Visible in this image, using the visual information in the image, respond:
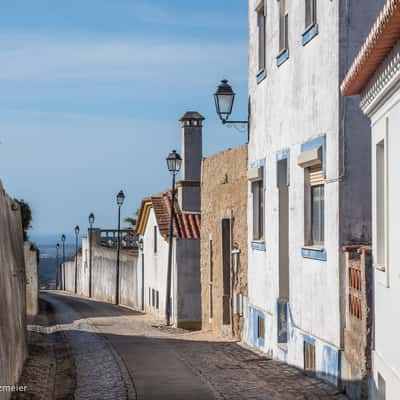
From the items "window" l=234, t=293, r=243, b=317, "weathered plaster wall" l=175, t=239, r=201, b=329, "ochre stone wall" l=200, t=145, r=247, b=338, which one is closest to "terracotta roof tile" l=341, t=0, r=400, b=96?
"ochre stone wall" l=200, t=145, r=247, b=338

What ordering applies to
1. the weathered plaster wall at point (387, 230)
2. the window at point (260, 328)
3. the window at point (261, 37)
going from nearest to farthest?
the weathered plaster wall at point (387, 230) < the window at point (260, 328) < the window at point (261, 37)

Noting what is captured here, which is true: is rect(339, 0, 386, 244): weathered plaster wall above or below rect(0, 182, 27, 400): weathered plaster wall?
above

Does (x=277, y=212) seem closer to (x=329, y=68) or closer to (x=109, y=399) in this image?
(x=329, y=68)

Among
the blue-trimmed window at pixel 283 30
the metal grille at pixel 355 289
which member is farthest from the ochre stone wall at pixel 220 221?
the metal grille at pixel 355 289

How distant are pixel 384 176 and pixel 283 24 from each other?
720cm

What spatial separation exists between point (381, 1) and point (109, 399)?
6311 mm

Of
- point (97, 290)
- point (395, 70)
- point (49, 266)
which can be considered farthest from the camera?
point (49, 266)

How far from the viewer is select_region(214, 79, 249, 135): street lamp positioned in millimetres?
19188

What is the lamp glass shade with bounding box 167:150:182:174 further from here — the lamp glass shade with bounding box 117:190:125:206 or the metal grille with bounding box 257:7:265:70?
the lamp glass shade with bounding box 117:190:125:206

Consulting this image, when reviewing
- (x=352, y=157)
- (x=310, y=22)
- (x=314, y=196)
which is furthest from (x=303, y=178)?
(x=310, y=22)

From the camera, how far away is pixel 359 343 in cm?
1130

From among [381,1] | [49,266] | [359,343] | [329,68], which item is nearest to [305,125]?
[329,68]

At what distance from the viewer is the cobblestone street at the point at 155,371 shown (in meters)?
12.8

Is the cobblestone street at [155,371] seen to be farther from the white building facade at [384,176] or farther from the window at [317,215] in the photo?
the white building facade at [384,176]
